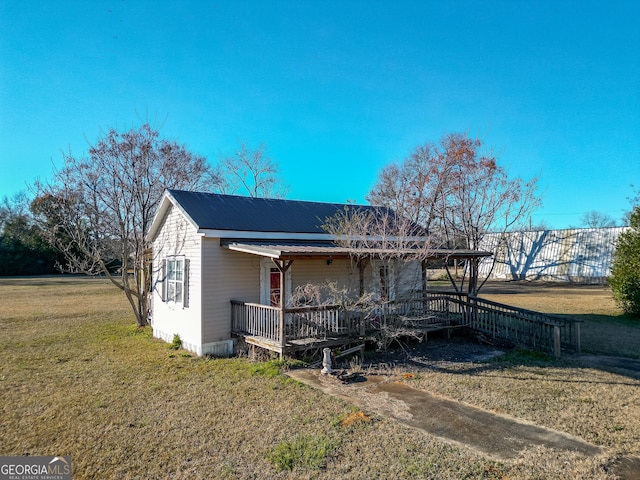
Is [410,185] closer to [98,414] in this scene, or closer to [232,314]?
[232,314]

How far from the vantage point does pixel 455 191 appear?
68.2 ft

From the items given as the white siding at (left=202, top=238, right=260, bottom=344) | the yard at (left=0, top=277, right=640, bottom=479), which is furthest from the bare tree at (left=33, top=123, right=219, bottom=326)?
the white siding at (left=202, top=238, right=260, bottom=344)

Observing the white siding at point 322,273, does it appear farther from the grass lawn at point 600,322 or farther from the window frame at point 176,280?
the grass lawn at point 600,322

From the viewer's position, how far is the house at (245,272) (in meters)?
10.0

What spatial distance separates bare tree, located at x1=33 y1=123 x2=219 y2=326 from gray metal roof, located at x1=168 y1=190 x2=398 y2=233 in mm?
3925

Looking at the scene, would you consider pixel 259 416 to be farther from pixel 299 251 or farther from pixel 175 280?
pixel 175 280

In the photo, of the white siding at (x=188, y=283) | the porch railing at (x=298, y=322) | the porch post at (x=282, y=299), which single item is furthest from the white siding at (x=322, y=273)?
the white siding at (x=188, y=283)

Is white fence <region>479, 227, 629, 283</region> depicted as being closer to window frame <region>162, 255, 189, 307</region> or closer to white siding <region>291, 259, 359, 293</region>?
white siding <region>291, 259, 359, 293</region>

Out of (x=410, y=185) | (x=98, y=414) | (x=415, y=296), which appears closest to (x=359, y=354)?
(x=415, y=296)

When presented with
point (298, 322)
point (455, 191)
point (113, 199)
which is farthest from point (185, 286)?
point (455, 191)

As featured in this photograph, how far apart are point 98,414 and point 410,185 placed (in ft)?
86.3

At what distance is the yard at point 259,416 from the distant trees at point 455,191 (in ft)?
20.2

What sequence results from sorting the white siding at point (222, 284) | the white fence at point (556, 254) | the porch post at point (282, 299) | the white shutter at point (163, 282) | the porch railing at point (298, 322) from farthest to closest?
the white fence at point (556, 254) → the white shutter at point (163, 282) → the white siding at point (222, 284) → the porch railing at point (298, 322) → the porch post at point (282, 299)

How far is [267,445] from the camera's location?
544 centimetres
